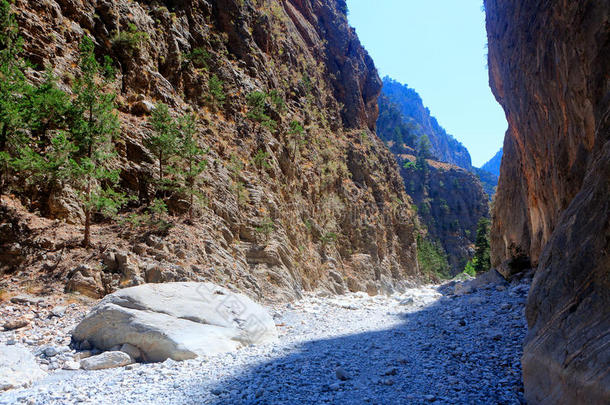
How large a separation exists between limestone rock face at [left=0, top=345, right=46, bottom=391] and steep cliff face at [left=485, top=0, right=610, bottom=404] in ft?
21.7

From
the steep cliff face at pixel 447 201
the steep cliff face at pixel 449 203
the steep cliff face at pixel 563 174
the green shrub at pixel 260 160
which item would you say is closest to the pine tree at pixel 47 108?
the green shrub at pixel 260 160

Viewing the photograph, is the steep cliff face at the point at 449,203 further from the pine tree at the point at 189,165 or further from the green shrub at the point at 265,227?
the pine tree at the point at 189,165

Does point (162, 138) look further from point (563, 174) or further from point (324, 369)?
point (563, 174)

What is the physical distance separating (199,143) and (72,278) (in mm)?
8874

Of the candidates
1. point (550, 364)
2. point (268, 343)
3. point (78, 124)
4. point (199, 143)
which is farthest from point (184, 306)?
point (199, 143)

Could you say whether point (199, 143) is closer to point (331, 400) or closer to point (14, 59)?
point (14, 59)

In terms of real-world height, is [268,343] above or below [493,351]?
below

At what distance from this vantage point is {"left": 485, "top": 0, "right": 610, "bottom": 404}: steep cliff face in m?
2.68

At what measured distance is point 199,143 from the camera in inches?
618

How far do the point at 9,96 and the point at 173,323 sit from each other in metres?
7.85

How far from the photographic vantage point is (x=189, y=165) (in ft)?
45.9

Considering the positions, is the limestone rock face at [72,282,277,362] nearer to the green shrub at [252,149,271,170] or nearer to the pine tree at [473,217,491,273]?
A: the green shrub at [252,149,271,170]

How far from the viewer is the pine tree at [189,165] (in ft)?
42.1

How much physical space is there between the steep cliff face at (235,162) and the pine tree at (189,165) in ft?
2.72
